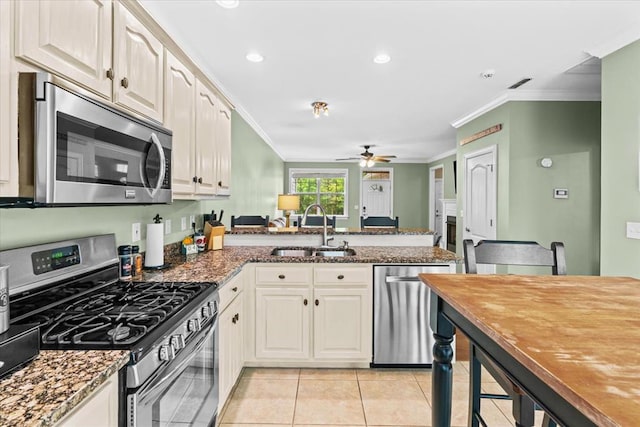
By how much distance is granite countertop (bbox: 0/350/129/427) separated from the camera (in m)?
0.70

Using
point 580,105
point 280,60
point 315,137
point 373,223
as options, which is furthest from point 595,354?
point 315,137

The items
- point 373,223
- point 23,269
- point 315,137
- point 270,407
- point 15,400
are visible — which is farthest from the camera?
point 315,137

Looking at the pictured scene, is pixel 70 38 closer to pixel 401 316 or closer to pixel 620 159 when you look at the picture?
pixel 401 316

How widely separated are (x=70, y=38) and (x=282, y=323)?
6.82 ft

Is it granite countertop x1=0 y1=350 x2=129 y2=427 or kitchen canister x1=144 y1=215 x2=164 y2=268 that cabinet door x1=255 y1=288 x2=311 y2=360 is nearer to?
kitchen canister x1=144 y1=215 x2=164 y2=268

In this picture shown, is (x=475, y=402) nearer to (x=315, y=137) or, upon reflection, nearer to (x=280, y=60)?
(x=280, y=60)

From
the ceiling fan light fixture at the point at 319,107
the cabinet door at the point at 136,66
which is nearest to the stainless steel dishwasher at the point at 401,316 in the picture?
the cabinet door at the point at 136,66

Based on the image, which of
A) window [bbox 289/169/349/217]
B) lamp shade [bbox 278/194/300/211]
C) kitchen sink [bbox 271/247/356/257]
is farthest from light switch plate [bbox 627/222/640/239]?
window [bbox 289/169/349/217]

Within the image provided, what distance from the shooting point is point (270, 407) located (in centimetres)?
219

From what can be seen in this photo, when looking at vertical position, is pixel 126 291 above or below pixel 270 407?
above

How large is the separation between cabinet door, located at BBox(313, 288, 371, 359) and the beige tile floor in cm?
17

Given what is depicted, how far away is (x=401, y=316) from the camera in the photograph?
2633 millimetres

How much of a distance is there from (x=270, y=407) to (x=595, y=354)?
190cm

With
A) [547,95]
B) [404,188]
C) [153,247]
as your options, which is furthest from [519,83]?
[404,188]
